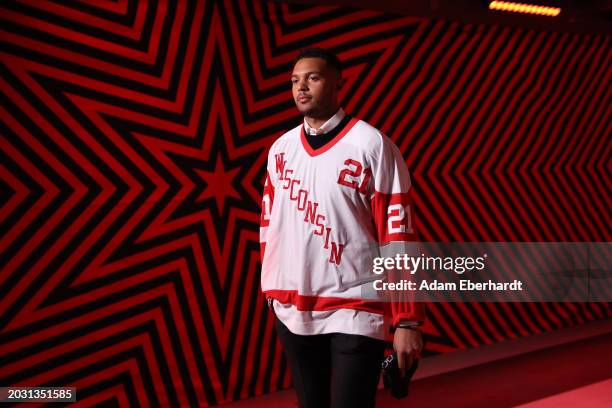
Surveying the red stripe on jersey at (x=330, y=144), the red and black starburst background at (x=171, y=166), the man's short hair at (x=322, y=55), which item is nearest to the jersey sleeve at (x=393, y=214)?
the red stripe on jersey at (x=330, y=144)

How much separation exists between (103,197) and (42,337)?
0.73m

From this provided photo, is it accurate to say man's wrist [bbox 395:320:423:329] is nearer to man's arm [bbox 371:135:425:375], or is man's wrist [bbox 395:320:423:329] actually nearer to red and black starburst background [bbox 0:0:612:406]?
man's arm [bbox 371:135:425:375]

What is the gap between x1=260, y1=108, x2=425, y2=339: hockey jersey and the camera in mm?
1860

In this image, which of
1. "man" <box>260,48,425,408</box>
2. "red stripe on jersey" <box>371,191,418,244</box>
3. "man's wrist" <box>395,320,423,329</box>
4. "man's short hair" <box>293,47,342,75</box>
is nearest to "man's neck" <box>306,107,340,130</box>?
"man" <box>260,48,425,408</box>

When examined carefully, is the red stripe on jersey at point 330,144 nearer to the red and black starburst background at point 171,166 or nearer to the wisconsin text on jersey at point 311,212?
the wisconsin text on jersey at point 311,212

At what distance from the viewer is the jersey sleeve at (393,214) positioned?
185 cm

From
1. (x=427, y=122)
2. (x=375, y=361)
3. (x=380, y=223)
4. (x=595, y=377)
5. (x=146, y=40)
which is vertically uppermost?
(x=146, y=40)

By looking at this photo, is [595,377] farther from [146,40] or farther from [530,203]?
[146,40]

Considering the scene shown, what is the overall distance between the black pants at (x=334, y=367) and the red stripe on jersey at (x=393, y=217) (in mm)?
289

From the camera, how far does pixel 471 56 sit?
487 cm

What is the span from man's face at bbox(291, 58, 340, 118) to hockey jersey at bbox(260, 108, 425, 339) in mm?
106

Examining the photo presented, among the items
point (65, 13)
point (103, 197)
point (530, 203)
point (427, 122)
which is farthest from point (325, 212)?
point (530, 203)

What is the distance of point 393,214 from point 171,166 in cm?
198

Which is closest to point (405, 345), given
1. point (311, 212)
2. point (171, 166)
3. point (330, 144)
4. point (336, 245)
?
point (336, 245)
